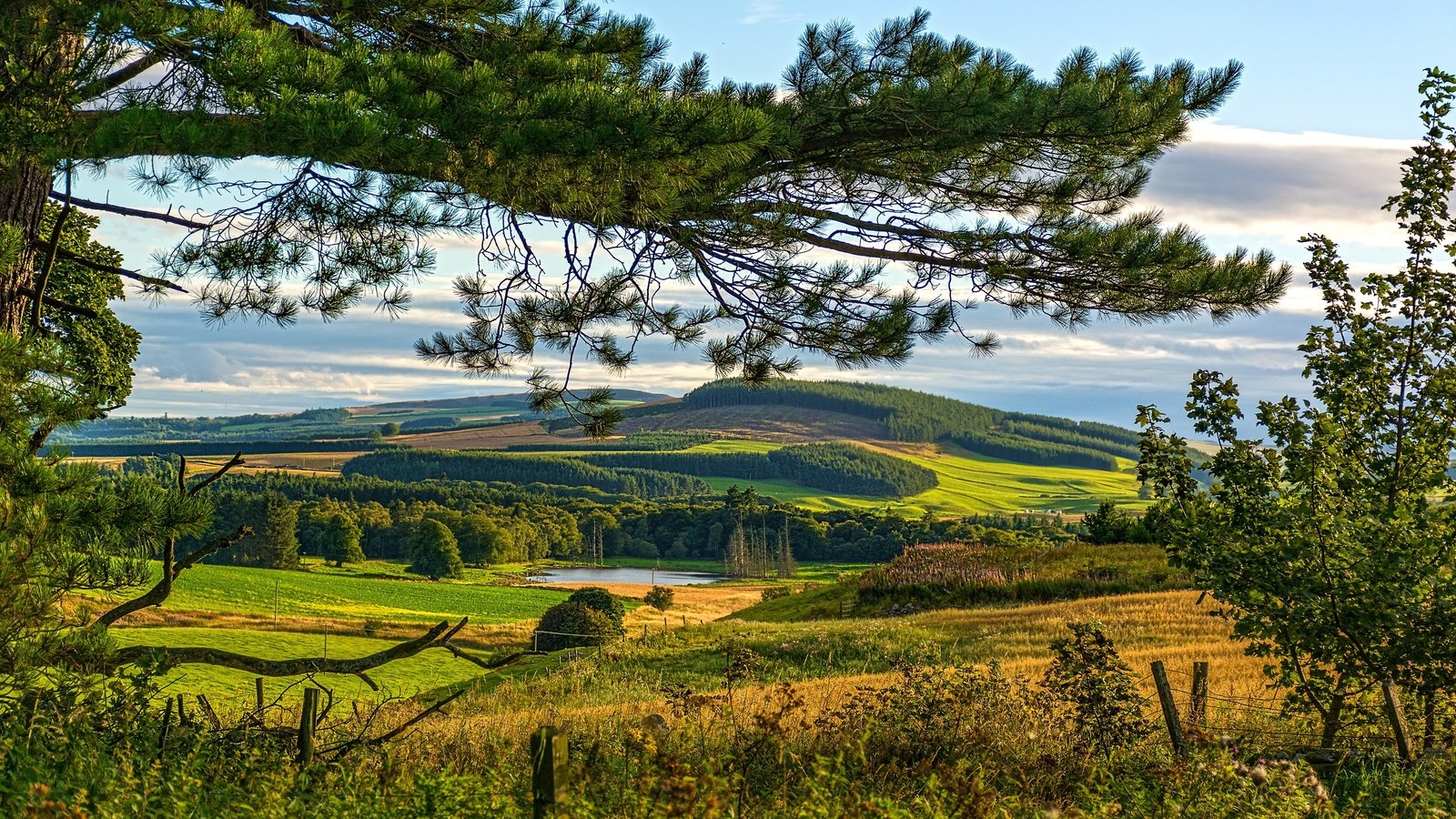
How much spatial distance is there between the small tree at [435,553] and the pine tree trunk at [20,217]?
78.1 meters

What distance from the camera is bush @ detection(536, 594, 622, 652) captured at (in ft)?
97.0

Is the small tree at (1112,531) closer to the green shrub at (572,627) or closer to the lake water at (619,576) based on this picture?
the green shrub at (572,627)

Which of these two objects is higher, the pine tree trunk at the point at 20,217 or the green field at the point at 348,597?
the pine tree trunk at the point at 20,217

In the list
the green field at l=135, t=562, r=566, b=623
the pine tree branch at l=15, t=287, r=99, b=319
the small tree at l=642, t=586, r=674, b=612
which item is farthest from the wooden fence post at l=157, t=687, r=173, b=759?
the small tree at l=642, t=586, r=674, b=612

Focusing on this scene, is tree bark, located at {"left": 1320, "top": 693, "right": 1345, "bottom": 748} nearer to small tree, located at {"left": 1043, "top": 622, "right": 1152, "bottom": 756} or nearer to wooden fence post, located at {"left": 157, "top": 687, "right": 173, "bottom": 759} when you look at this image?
Answer: small tree, located at {"left": 1043, "top": 622, "right": 1152, "bottom": 756}

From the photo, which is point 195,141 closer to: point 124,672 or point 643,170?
point 643,170

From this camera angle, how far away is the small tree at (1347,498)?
20.9 ft

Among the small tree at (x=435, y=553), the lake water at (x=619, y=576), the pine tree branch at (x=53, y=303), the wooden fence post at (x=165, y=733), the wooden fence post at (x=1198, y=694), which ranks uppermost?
the pine tree branch at (x=53, y=303)

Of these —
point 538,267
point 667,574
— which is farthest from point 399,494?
point 538,267

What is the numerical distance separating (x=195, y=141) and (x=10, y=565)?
75.5 inches

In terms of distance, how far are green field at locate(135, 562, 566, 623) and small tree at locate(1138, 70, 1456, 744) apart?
4151 centimetres

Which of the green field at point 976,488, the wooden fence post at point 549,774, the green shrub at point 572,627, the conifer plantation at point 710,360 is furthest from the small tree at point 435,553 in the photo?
the wooden fence post at point 549,774

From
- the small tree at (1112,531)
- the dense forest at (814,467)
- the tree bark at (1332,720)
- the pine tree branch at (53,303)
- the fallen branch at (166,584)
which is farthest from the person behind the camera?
the dense forest at (814,467)

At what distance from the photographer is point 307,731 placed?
562 cm
